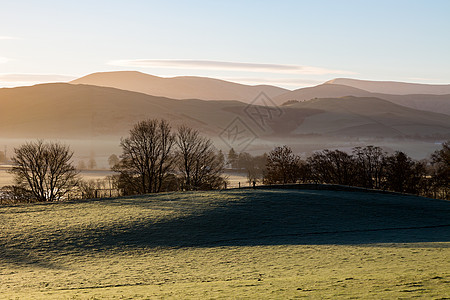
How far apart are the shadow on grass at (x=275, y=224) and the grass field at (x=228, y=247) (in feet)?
0.30

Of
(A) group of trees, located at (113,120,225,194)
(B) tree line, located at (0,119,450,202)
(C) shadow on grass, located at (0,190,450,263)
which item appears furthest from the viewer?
(B) tree line, located at (0,119,450,202)

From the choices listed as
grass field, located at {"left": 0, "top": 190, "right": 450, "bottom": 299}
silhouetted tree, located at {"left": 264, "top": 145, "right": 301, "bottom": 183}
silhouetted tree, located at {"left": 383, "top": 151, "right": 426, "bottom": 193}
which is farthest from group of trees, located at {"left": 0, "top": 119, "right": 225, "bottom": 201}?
silhouetted tree, located at {"left": 383, "top": 151, "right": 426, "bottom": 193}

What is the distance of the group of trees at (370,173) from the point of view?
77312 millimetres

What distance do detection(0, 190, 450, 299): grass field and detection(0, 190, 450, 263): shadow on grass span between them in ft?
0.30

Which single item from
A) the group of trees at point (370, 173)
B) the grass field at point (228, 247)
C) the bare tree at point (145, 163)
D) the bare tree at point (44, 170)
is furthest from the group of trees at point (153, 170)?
the grass field at point (228, 247)

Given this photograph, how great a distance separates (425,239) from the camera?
3009 centimetres

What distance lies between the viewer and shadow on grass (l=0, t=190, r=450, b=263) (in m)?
30.0

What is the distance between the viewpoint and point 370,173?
81.7 metres

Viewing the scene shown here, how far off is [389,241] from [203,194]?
859 inches

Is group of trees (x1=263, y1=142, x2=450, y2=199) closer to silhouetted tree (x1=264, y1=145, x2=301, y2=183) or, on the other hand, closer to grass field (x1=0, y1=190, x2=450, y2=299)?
silhouetted tree (x1=264, y1=145, x2=301, y2=183)

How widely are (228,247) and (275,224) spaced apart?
26.6 feet

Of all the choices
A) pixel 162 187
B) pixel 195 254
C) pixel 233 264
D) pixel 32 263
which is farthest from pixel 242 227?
pixel 162 187

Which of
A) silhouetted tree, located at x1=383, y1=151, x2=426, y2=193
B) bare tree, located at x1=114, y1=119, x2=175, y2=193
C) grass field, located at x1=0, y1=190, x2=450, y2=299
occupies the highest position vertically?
bare tree, located at x1=114, y1=119, x2=175, y2=193

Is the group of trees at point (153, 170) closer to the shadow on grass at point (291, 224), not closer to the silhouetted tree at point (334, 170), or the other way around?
the silhouetted tree at point (334, 170)
